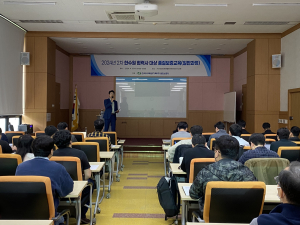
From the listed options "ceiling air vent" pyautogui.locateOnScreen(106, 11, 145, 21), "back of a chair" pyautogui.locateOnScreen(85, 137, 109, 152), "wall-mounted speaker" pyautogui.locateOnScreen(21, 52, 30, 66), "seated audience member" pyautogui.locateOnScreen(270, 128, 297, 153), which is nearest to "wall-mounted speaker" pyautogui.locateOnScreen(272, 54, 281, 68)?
"ceiling air vent" pyautogui.locateOnScreen(106, 11, 145, 21)

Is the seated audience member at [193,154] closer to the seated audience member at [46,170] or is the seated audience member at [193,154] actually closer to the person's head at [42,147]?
the seated audience member at [46,170]

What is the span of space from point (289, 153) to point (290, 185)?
2744 millimetres

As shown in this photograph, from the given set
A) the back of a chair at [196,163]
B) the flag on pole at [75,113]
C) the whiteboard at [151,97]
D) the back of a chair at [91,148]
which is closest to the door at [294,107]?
the whiteboard at [151,97]

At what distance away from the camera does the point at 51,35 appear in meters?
8.57

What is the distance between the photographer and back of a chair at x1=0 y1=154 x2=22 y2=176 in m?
2.76

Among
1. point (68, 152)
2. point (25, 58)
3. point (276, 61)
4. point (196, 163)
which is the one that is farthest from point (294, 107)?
point (25, 58)

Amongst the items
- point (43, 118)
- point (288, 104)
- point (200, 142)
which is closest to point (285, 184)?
point (200, 142)

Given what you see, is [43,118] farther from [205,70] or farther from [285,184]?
[285,184]

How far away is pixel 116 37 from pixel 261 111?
A: 17.0 feet

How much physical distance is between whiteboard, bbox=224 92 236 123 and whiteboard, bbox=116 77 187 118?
1721mm

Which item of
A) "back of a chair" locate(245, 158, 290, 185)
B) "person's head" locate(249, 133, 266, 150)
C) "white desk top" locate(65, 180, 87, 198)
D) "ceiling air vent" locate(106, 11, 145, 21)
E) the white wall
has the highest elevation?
"ceiling air vent" locate(106, 11, 145, 21)

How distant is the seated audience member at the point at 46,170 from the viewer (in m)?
2.14

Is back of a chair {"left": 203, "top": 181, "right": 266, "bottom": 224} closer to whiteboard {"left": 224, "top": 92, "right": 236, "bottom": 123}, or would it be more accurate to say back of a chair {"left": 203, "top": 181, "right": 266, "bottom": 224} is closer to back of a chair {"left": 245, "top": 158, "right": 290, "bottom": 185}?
back of a chair {"left": 245, "top": 158, "right": 290, "bottom": 185}

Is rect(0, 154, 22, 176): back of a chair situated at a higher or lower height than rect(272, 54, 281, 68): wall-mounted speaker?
lower
